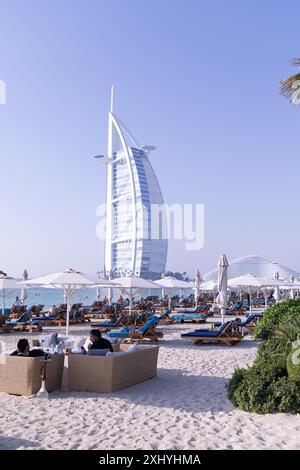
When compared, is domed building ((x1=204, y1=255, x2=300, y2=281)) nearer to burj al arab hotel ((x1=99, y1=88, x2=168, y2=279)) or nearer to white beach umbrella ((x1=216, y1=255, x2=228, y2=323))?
burj al arab hotel ((x1=99, y1=88, x2=168, y2=279))

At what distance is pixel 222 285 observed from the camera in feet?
52.1

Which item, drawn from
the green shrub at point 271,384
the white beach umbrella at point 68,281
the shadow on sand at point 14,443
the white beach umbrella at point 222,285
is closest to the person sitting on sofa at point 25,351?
the shadow on sand at point 14,443

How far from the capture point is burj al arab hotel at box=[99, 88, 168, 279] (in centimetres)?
10344

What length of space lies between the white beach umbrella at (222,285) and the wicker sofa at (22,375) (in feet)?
30.6

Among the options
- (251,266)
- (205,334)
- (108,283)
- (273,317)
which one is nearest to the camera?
(273,317)

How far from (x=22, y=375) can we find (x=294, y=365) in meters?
3.50

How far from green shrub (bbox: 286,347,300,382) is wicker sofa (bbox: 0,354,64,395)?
10.4ft

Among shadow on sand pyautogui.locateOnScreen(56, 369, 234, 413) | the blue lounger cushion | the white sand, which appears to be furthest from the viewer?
the blue lounger cushion

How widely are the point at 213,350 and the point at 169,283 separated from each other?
37.6ft

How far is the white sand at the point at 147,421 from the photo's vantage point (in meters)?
4.57

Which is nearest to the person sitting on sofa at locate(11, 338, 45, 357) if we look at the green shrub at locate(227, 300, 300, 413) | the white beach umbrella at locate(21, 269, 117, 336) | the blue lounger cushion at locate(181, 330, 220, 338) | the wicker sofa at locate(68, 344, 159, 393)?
the wicker sofa at locate(68, 344, 159, 393)

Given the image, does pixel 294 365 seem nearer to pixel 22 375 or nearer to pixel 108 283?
pixel 22 375

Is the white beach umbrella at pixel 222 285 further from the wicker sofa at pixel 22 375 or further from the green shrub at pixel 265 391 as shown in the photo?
the wicker sofa at pixel 22 375

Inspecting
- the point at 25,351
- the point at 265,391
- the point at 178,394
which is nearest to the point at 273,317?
the point at 178,394
